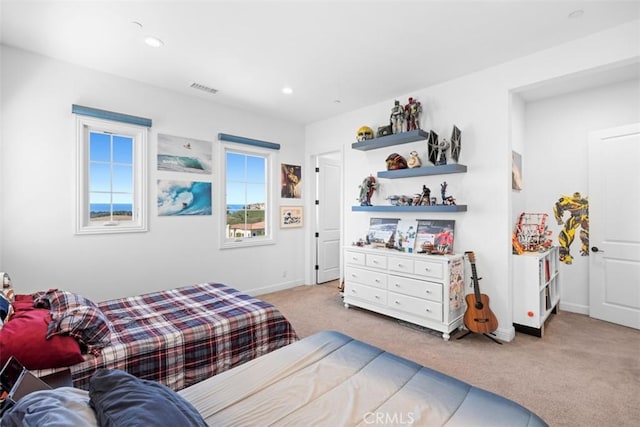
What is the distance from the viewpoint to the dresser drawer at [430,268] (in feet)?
9.82

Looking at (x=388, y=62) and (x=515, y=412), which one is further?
(x=388, y=62)

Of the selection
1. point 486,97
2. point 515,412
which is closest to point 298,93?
point 486,97

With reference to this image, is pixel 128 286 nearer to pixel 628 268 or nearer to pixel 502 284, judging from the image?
Answer: pixel 502 284

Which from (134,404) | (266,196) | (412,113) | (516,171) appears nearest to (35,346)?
(134,404)

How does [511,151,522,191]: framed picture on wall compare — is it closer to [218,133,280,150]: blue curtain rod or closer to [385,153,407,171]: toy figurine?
[385,153,407,171]: toy figurine

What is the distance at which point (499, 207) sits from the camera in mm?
3027

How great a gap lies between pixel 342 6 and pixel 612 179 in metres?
3.45

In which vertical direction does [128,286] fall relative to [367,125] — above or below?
below

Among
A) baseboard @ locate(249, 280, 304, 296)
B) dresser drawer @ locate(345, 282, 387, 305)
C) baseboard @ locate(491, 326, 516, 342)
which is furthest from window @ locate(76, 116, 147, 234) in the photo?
baseboard @ locate(491, 326, 516, 342)

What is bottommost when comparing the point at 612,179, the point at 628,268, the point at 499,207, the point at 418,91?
the point at 628,268

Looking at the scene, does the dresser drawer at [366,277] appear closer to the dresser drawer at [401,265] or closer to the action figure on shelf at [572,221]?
the dresser drawer at [401,265]

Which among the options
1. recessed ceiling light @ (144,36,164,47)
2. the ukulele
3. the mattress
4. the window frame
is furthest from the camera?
the window frame

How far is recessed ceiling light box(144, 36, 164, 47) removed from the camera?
2553 millimetres

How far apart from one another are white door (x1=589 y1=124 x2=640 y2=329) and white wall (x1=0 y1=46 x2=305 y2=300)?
4.44 meters
